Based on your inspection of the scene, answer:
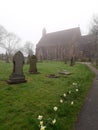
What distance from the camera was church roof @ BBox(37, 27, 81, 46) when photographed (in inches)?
2468

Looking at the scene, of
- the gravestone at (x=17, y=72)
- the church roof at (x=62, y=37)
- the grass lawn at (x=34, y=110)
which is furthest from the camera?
the church roof at (x=62, y=37)

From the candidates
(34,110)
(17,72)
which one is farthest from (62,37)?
(34,110)

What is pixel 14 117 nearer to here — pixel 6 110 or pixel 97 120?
pixel 6 110

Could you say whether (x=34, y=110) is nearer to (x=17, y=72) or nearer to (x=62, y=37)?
(x=17, y=72)

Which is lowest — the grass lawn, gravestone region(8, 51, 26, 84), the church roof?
the grass lawn

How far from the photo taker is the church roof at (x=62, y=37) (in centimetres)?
6268

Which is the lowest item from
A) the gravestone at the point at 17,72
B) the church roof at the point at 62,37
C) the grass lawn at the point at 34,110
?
the grass lawn at the point at 34,110

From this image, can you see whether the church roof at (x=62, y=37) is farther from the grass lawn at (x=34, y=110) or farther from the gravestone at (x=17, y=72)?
the grass lawn at (x=34, y=110)

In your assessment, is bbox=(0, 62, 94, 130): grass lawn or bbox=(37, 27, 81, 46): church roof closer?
bbox=(0, 62, 94, 130): grass lawn

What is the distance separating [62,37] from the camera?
217 ft

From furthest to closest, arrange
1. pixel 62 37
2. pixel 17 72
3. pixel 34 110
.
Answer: pixel 62 37 → pixel 17 72 → pixel 34 110

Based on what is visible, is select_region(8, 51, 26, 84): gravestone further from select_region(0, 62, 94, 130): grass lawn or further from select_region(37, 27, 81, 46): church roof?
select_region(37, 27, 81, 46): church roof

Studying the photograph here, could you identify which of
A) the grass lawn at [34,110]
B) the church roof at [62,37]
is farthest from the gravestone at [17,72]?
the church roof at [62,37]

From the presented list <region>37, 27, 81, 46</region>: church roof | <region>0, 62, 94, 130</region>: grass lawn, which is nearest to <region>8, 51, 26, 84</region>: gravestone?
<region>0, 62, 94, 130</region>: grass lawn
